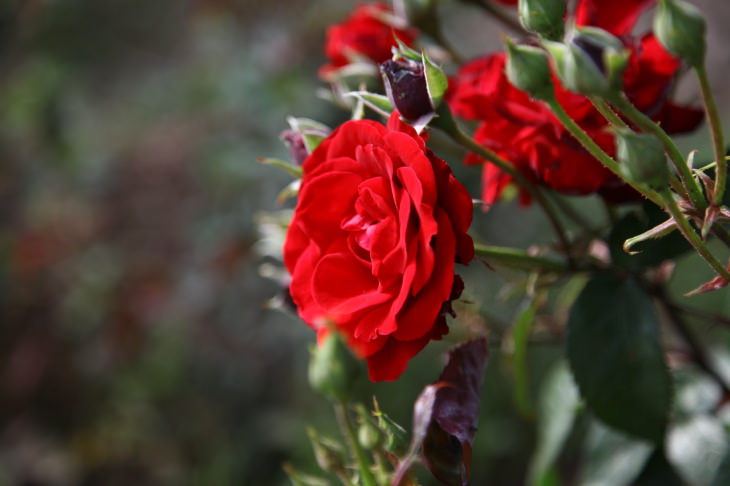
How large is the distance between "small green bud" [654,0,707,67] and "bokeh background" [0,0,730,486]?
85 centimetres

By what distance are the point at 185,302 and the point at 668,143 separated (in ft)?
4.10

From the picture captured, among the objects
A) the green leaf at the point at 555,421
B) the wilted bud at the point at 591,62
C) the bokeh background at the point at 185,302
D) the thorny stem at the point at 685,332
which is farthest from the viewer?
the bokeh background at the point at 185,302

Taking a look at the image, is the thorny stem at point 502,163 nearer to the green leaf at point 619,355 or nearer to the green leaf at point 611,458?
the green leaf at point 619,355

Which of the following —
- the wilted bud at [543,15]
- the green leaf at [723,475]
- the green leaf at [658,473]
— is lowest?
the green leaf at [658,473]

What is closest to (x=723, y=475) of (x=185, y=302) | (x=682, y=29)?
(x=682, y=29)

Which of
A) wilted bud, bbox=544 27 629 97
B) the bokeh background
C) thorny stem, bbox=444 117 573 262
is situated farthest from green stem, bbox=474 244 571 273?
the bokeh background

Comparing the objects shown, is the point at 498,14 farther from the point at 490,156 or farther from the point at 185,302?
the point at 185,302

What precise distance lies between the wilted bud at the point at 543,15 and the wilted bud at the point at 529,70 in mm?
18

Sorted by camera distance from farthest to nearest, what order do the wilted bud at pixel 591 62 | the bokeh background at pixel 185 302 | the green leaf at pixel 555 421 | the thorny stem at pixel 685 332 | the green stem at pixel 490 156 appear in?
the bokeh background at pixel 185 302
the green leaf at pixel 555 421
the thorny stem at pixel 685 332
the green stem at pixel 490 156
the wilted bud at pixel 591 62

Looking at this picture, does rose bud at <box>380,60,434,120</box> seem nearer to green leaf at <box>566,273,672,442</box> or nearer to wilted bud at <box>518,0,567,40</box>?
wilted bud at <box>518,0,567,40</box>

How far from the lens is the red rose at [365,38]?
1.66ft

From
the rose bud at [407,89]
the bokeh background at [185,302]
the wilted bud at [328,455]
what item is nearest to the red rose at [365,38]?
the rose bud at [407,89]

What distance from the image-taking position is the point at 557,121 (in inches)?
14.3

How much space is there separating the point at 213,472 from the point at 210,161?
0.56 meters
